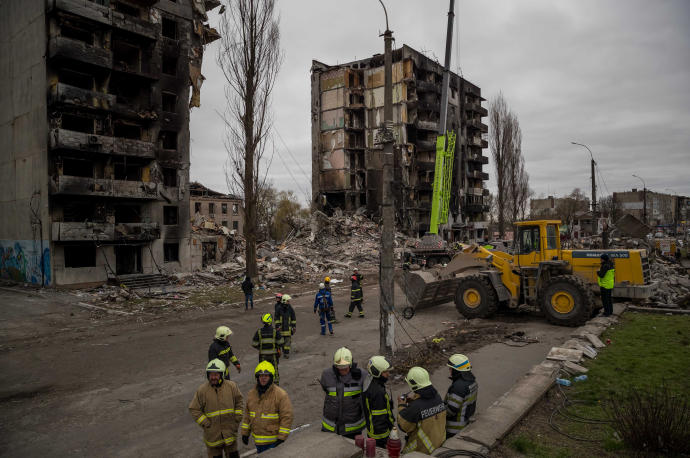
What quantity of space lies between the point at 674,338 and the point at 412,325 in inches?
264

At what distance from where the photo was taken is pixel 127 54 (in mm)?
27953

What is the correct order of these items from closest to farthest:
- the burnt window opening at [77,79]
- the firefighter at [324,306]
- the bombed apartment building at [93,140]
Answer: the firefighter at [324,306] → the bombed apartment building at [93,140] → the burnt window opening at [77,79]

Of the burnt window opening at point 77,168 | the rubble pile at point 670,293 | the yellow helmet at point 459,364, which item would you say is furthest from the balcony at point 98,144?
the rubble pile at point 670,293

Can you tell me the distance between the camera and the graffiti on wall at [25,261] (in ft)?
74.8

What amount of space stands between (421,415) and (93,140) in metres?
25.2

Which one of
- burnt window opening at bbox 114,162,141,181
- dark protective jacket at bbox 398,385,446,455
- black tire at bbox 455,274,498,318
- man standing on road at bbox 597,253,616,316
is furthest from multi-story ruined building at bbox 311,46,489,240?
dark protective jacket at bbox 398,385,446,455

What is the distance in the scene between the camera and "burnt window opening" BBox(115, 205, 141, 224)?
27.0 metres

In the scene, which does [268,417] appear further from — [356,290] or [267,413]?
[356,290]

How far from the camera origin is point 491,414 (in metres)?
5.54

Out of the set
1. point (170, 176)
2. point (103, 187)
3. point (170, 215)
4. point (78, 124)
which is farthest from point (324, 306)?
point (78, 124)

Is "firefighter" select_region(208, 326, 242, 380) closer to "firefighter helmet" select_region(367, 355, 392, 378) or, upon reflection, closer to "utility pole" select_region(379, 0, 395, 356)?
"utility pole" select_region(379, 0, 395, 356)

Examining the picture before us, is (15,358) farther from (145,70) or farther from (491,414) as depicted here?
(145,70)

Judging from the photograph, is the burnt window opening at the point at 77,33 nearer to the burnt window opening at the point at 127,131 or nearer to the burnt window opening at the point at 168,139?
the burnt window opening at the point at 127,131

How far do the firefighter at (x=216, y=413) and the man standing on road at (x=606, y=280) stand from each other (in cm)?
1096
